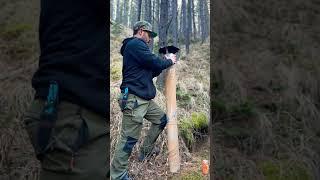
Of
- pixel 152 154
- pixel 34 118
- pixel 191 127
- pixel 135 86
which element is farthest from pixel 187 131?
pixel 34 118

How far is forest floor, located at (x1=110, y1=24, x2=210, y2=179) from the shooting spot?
8.82 ft

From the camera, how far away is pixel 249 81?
7.89 feet

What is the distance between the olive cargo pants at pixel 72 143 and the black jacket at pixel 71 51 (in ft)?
0.16

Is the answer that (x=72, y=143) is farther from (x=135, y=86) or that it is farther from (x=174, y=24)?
(x=174, y=24)

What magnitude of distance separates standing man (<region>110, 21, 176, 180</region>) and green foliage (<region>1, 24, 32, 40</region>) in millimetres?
541

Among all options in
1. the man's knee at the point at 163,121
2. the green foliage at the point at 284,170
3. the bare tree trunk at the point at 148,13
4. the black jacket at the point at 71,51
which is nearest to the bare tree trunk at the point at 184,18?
the bare tree trunk at the point at 148,13

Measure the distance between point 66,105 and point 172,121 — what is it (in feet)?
3.54

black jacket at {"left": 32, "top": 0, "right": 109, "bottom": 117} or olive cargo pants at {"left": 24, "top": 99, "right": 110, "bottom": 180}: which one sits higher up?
black jacket at {"left": 32, "top": 0, "right": 109, "bottom": 117}

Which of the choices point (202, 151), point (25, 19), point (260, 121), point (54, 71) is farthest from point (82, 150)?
point (202, 151)

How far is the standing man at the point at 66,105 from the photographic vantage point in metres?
1.65

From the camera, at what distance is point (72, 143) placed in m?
1.67

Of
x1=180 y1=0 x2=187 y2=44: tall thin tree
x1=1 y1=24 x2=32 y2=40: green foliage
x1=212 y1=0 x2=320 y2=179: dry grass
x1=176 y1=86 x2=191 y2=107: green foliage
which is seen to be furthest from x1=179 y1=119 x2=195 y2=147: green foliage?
x1=1 y1=24 x2=32 y2=40: green foliage

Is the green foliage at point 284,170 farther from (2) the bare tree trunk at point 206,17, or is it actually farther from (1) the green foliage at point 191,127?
(2) the bare tree trunk at point 206,17

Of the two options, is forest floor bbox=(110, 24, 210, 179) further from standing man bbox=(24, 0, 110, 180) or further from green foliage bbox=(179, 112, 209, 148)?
standing man bbox=(24, 0, 110, 180)
